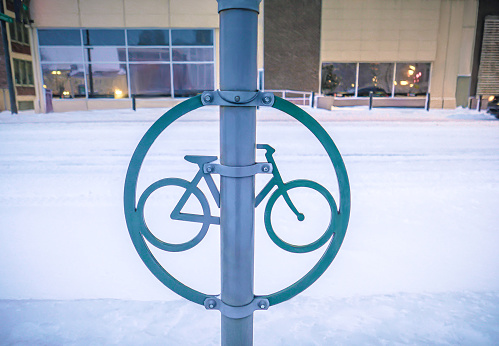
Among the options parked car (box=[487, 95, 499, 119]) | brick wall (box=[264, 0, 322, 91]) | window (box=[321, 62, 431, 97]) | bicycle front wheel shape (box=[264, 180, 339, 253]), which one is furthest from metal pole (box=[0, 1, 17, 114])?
parked car (box=[487, 95, 499, 119])

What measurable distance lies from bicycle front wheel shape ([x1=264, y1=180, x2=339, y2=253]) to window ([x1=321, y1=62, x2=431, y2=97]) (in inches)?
736

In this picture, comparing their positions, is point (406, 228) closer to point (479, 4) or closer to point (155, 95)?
point (155, 95)

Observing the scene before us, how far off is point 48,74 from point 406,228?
21195 millimetres

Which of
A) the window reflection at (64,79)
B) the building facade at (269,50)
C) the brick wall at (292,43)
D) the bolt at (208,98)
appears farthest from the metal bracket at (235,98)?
the window reflection at (64,79)

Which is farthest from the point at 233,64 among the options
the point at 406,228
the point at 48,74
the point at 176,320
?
the point at 48,74

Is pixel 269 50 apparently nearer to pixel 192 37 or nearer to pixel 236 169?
pixel 192 37

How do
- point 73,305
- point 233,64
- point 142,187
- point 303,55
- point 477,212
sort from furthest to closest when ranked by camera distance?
1. point 303,55
2. point 142,187
3. point 477,212
4. point 73,305
5. point 233,64

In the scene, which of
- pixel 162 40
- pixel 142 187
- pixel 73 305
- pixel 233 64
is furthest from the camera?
pixel 162 40

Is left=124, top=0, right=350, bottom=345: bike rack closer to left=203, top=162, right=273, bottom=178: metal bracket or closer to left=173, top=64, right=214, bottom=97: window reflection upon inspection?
left=203, top=162, right=273, bottom=178: metal bracket

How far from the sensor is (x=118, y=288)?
8.24 ft

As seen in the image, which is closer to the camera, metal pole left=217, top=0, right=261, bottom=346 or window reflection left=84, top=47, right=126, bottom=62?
metal pole left=217, top=0, right=261, bottom=346

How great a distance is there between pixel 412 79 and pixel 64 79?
19930 millimetres

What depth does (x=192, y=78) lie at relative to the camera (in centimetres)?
2053

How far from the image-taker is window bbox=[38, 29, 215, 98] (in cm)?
1966
